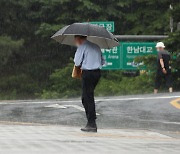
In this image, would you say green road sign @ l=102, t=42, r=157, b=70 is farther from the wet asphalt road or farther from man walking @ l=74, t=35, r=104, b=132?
man walking @ l=74, t=35, r=104, b=132

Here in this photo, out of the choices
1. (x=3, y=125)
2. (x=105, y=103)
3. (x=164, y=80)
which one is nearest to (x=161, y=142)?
(x=3, y=125)

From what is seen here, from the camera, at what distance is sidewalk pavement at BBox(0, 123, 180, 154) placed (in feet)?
26.4

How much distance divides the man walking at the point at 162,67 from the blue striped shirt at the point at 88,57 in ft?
30.1

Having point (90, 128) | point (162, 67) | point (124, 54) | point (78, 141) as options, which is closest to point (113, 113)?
point (90, 128)

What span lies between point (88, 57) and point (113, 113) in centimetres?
341

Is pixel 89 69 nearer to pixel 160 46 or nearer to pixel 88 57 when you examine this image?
pixel 88 57

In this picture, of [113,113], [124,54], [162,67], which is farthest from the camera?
[124,54]

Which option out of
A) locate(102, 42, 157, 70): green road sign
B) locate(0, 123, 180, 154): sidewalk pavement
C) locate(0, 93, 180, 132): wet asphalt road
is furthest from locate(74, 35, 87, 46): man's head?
locate(102, 42, 157, 70): green road sign

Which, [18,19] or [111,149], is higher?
[18,19]

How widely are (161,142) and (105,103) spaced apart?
20.0 feet

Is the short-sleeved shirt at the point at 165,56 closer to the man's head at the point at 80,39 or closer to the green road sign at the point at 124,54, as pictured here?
the green road sign at the point at 124,54

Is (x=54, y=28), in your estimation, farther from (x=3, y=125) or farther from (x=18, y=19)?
(x=3, y=125)

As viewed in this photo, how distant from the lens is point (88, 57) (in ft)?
34.0

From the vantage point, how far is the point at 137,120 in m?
12.5
